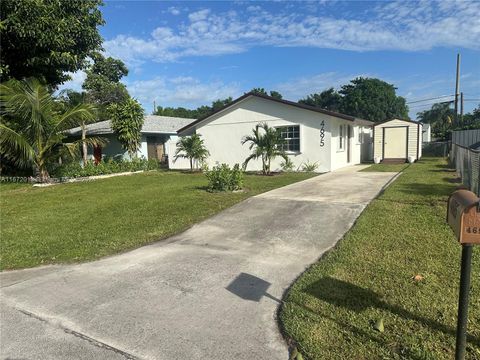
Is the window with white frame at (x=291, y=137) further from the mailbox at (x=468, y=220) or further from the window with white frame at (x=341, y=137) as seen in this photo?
the mailbox at (x=468, y=220)

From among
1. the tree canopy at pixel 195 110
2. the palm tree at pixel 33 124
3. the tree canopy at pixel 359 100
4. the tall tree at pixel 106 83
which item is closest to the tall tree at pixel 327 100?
the tree canopy at pixel 359 100

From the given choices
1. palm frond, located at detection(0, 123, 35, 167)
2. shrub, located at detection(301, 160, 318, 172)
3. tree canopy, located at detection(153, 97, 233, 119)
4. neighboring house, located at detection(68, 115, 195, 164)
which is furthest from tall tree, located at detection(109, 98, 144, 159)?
tree canopy, located at detection(153, 97, 233, 119)

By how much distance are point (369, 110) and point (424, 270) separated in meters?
63.5

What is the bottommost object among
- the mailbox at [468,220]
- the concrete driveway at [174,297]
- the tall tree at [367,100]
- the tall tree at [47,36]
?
the concrete driveway at [174,297]

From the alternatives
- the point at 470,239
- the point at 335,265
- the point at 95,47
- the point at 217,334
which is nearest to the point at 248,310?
the point at 217,334

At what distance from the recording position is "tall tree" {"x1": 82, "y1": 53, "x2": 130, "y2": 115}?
26234mm

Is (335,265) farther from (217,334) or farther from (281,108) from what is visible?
(281,108)

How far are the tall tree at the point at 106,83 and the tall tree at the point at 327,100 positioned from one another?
130ft

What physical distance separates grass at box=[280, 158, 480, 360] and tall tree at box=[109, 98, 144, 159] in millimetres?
15110

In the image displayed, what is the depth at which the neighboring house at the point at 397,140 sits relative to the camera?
19484 millimetres

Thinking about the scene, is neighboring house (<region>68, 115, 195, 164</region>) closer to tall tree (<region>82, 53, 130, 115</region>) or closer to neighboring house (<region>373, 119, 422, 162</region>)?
tall tree (<region>82, 53, 130, 115</region>)

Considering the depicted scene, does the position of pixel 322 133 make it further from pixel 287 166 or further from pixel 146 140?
pixel 146 140

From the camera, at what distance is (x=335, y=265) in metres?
4.27

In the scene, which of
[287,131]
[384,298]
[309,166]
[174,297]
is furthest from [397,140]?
[174,297]
